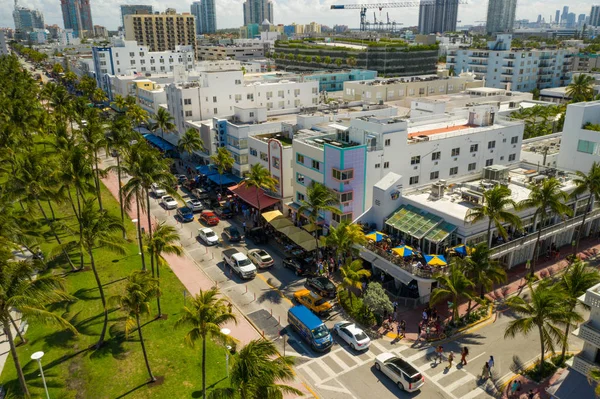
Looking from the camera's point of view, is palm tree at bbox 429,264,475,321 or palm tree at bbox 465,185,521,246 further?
palm tree at bbox 465,185,521,246

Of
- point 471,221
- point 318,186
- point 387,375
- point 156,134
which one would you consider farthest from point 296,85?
point 387,375

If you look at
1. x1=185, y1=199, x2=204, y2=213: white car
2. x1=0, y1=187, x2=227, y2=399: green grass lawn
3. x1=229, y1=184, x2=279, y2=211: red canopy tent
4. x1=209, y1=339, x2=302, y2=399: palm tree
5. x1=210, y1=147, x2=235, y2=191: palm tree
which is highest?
x1=209, y1=339, x2=302, y2=399: palm tree

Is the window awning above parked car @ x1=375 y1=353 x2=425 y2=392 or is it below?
above

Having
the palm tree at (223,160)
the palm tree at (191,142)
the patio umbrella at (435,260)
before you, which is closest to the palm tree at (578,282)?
the patio umbrella at (435,260)

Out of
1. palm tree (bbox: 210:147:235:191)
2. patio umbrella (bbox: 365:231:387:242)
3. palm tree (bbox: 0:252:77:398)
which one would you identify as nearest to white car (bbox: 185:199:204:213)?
palm tree (bbox: 210:147:235:191)

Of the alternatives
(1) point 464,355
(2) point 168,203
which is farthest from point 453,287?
(2) point 168,203

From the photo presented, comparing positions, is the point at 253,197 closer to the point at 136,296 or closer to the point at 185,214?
the point at 185,214

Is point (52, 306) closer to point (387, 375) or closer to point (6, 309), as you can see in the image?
point (6, 309)

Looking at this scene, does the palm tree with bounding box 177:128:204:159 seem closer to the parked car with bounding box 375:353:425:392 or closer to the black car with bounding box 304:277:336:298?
the black car with bounding box 304:277:336:298
